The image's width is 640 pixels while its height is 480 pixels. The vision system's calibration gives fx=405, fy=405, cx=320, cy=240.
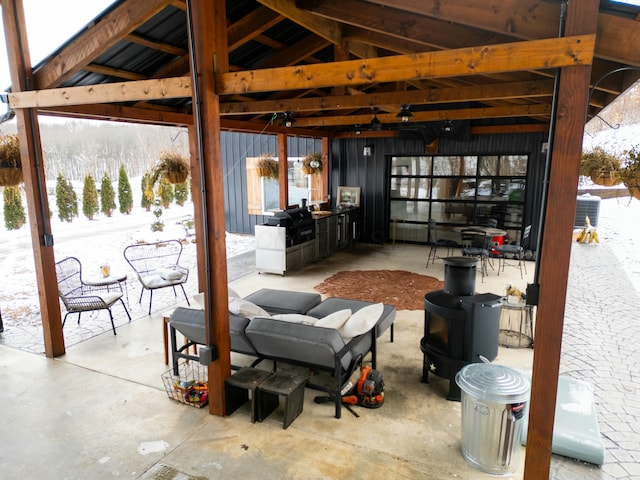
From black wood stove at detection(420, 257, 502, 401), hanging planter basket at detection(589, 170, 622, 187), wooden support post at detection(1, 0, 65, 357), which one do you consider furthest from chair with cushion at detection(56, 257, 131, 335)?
hanging planter basket at detection(589, 170, 622, 187)

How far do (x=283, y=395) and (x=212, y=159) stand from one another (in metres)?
1.96

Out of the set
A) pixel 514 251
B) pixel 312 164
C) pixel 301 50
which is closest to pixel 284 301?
pixel 301 50

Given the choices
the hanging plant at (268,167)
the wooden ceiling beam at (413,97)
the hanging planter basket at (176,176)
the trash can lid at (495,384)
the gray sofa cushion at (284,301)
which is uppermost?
the wooden ceiling beam at (413,97)

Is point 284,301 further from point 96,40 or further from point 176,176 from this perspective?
point 96,40

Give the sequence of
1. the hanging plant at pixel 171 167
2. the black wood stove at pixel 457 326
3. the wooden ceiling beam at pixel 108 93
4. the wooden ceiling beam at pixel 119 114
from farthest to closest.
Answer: the hanging plant at pixel 171 167 → the wooden ceiling beam at pixel 119 114 → the black wood stove at pixel 457 326 → the wooden ceiling beam at pixel 108 93

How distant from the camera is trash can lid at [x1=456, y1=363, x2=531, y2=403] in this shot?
2.65 m

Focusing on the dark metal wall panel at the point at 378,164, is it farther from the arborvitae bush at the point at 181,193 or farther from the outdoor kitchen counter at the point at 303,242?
the arborvitae bush at the point at 181,193

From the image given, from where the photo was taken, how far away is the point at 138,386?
3.87m

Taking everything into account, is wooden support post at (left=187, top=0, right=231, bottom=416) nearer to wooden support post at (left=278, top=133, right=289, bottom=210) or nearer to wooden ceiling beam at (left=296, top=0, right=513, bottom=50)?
wooden ceiling beam at (left=296, top=0, right=513, bottom=50)

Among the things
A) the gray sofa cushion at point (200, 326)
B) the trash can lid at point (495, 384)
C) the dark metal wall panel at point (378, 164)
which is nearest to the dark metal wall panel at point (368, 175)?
the dark metal wall panel at point (378, 164)

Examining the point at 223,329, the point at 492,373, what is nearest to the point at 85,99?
the point at 223,329

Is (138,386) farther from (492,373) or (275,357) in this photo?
(492,373)

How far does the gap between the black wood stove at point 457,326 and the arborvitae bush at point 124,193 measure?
29.9 ft

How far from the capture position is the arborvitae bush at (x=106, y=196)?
32.8 ft
